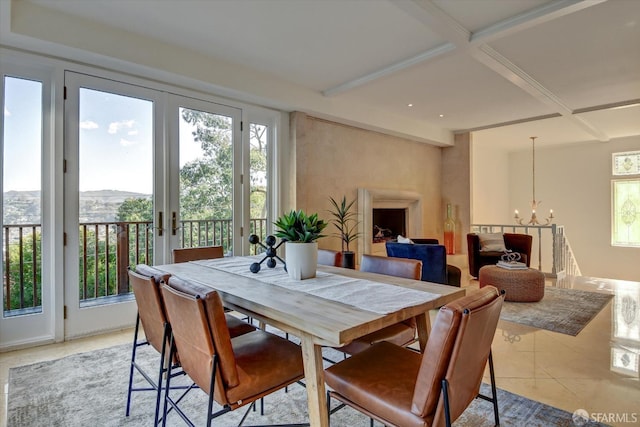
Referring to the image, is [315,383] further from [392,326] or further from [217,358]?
[392,326]

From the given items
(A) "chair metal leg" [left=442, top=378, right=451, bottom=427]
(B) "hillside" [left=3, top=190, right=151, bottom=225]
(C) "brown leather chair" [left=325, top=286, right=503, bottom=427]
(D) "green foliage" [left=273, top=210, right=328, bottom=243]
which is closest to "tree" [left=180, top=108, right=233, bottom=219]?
(B) "hillside" [left=3, top=190, right=151, bottom=225]

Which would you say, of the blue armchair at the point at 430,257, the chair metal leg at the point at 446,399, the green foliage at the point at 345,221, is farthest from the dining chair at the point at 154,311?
the green foliage at the point at 345,221

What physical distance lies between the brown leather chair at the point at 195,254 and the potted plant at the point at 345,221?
226cm

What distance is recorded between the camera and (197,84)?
3574mm

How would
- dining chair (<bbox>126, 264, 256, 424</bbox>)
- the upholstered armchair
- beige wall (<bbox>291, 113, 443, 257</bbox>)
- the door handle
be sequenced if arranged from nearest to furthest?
dining chair (<bbox>126, 264, 256, 424</bbox>) → the door handle → beige wall (<bbox>291, 113, 443, 257</bbox>) → the upholstered armchair

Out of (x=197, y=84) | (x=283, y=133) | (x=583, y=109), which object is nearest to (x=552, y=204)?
(x=583, y=109)

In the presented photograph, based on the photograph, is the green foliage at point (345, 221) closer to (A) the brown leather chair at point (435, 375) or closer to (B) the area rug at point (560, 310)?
(B) the area rug at point (560, 310)

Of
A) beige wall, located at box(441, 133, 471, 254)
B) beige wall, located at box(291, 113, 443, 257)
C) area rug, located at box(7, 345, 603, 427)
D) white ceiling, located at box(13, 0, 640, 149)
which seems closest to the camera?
area rug, located at box(7, 345, 603, 427)

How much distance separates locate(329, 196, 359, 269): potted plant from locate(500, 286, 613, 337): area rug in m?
2.10

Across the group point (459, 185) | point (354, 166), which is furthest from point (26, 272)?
point (459, 185)

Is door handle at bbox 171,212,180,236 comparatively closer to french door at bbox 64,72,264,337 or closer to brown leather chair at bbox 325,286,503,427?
french door at bbox 64,72,264,337

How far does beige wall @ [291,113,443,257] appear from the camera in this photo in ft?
15.6

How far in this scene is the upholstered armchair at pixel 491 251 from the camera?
18.8 feet

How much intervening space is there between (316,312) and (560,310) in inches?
149
